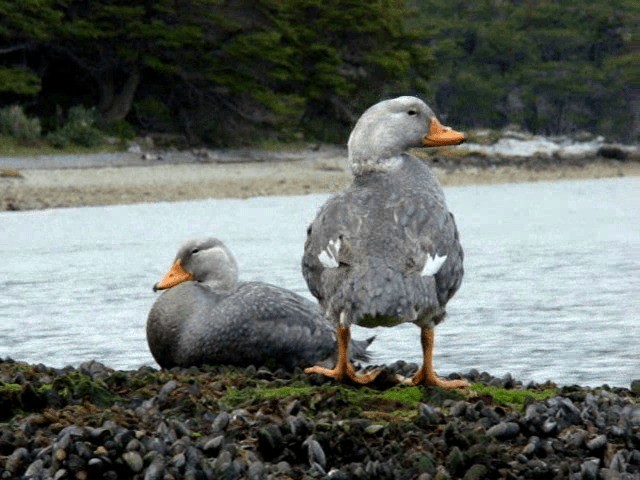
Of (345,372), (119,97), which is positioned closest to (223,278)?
(345,372)

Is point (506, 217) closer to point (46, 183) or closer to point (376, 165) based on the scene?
point (46, 183)

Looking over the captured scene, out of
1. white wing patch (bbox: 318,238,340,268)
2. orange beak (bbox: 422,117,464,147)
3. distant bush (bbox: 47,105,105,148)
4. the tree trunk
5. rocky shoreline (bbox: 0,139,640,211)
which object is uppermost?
orange beak (bbox: 422,117,464,147)

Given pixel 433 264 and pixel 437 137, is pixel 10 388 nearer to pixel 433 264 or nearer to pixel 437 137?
pixel 433 264

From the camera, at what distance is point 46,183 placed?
25875mm

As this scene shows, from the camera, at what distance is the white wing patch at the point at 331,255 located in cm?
A: 634

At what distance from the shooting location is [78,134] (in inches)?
1259

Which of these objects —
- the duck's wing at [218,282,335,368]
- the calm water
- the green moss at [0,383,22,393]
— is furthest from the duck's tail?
the green moss at [0,383,22,393]

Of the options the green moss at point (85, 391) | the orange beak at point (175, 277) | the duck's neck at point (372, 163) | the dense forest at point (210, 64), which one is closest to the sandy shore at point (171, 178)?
the dense forest at point (210, 64)

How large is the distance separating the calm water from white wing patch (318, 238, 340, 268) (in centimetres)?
269

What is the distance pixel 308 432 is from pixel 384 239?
110cm

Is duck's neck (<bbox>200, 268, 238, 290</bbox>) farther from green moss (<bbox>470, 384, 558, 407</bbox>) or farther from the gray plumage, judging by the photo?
green moss (<bbox>470, 384, 558, 407</bbox>)

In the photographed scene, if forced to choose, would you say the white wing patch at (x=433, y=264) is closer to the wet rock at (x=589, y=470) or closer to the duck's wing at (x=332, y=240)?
the duck's wing at (x=332, y=240)

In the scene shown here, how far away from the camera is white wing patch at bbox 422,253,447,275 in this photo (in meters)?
6.24

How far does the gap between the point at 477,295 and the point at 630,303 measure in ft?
4.76
